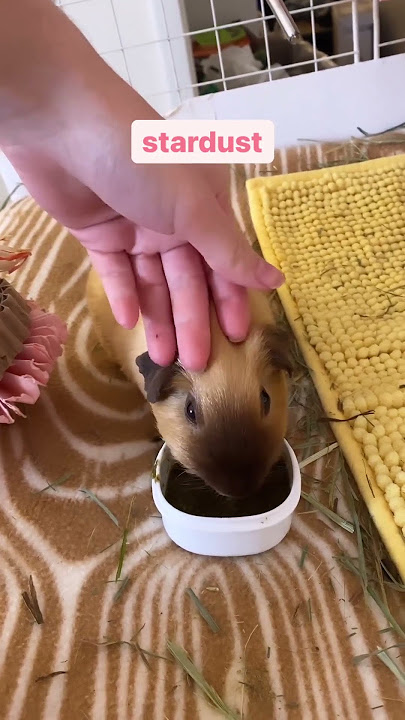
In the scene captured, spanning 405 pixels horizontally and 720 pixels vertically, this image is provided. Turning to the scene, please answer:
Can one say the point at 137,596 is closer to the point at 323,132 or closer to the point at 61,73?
the point at 61,73

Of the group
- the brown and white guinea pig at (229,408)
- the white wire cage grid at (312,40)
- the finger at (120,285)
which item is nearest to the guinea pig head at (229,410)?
the brown and white guinea pig at (229,408)

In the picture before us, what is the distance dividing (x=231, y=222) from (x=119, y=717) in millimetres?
725

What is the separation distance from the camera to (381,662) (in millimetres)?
994

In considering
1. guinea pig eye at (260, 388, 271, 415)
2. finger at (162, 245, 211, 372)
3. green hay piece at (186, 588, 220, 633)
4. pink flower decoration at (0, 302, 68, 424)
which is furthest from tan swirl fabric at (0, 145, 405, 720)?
finger at (162, 245, 211, 372)

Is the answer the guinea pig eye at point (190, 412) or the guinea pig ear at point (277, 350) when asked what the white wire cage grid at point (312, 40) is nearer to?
the guinea pig ear at point (277, 350)

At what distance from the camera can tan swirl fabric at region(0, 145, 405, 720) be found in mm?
978

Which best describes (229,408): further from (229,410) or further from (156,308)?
(156,308)

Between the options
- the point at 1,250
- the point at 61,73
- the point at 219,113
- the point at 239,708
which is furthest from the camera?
the point at 219,113

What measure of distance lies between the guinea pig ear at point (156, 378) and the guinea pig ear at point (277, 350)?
16 cm

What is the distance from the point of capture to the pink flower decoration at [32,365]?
4.25 ft

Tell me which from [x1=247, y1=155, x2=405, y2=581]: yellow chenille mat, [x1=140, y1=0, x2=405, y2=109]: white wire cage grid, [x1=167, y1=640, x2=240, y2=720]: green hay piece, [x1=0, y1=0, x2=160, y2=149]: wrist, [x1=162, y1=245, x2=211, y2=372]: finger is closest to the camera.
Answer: [x1=0, y1=0, x2=160, y2=149]: wrist

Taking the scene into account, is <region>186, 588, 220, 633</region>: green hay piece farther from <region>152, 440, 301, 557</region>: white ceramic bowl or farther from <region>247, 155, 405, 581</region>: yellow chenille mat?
<region>247, 155, 405, 581</region>: yellow chenille mat

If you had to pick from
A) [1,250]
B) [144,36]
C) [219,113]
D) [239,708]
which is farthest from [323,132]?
[239,708]

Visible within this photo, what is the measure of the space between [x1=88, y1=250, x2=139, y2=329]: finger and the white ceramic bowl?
0.90 feet
